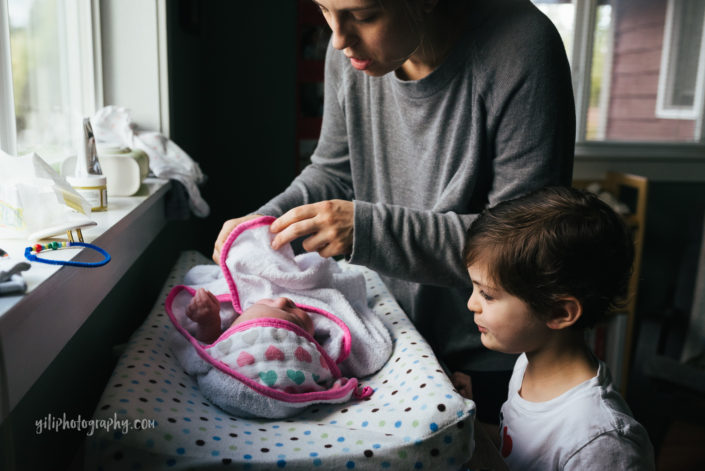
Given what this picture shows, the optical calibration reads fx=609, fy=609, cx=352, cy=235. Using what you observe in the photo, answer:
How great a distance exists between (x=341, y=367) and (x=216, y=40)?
2.00 meters

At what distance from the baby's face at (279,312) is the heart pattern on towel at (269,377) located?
0.44 feet

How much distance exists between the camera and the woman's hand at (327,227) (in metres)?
0.96

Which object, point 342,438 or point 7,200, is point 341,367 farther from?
point 7,200

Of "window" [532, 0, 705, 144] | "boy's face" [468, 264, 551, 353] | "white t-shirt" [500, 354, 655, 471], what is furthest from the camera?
"window" [532, 0, 705, 144]

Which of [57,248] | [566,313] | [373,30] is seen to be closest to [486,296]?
[566,313]

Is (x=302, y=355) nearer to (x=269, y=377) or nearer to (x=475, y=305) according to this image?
(x=269, y=377)

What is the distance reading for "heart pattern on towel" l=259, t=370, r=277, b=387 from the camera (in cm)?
91

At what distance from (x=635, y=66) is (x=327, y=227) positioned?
2810mm

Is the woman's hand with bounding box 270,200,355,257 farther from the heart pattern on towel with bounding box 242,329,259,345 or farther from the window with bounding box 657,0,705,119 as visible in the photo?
the window with bounding box 657,0,705,119

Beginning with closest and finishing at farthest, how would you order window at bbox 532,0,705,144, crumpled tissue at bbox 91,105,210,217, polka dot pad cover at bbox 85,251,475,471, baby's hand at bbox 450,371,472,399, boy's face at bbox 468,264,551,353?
polka dot pad cover at bbox 85,251,475,471 < boy's face at bbox 468,264,551,353 < baby's hand at bbox 450,371,472,399 < crumpled tissue at bbox 91,105,210,217 < window at bbox 532,0,705,144

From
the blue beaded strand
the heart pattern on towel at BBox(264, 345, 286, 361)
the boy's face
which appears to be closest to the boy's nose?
the boy's face

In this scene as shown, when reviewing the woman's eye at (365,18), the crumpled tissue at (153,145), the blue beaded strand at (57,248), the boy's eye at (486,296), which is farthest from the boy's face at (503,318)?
the crumpled tissue at (153,145)

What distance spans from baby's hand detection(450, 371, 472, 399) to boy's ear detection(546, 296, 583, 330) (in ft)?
0.80

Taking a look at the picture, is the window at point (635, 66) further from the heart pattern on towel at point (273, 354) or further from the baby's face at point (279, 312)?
the heart pattern on towel at point (273, 354)
